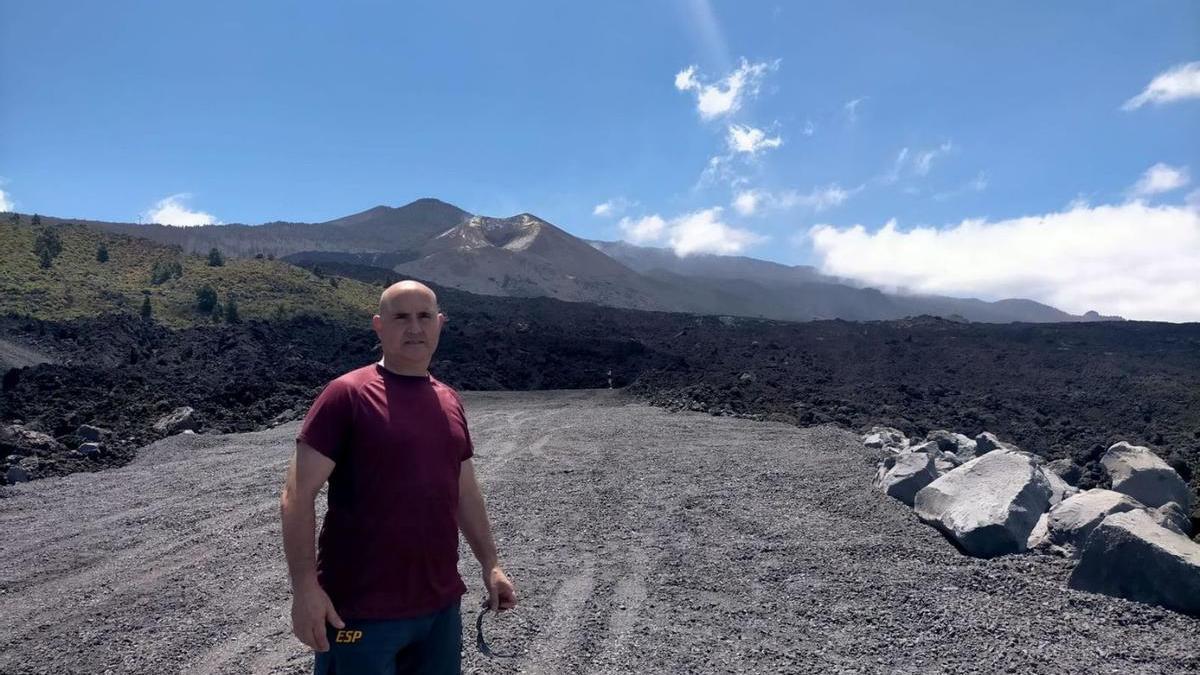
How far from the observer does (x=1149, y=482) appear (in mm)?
8445

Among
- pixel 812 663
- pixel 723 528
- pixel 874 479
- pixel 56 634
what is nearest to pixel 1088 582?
pixel 812 663

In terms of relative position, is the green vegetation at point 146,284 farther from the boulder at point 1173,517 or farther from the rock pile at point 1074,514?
the boulder at point 1173,517

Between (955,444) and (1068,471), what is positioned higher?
(955,444)

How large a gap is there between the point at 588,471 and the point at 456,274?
78.1 m

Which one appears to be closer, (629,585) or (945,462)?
(629,585)

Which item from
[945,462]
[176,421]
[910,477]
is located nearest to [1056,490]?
[910,477]

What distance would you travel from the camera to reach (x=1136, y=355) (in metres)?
29.8

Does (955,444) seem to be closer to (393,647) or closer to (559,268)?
(393,647)

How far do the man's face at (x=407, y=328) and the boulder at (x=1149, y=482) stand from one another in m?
8.32

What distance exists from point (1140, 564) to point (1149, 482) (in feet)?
10.7

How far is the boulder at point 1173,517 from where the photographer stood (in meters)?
6.64

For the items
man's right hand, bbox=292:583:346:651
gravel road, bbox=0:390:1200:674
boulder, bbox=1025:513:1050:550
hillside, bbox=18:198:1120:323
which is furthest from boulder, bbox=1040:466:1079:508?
hillside, bbox=18:198:1120:323

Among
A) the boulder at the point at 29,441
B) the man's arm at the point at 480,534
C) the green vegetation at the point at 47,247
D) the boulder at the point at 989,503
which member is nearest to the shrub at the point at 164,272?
the green vegetation at the point at 47,247

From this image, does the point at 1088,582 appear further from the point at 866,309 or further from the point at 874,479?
the point at 866,309
